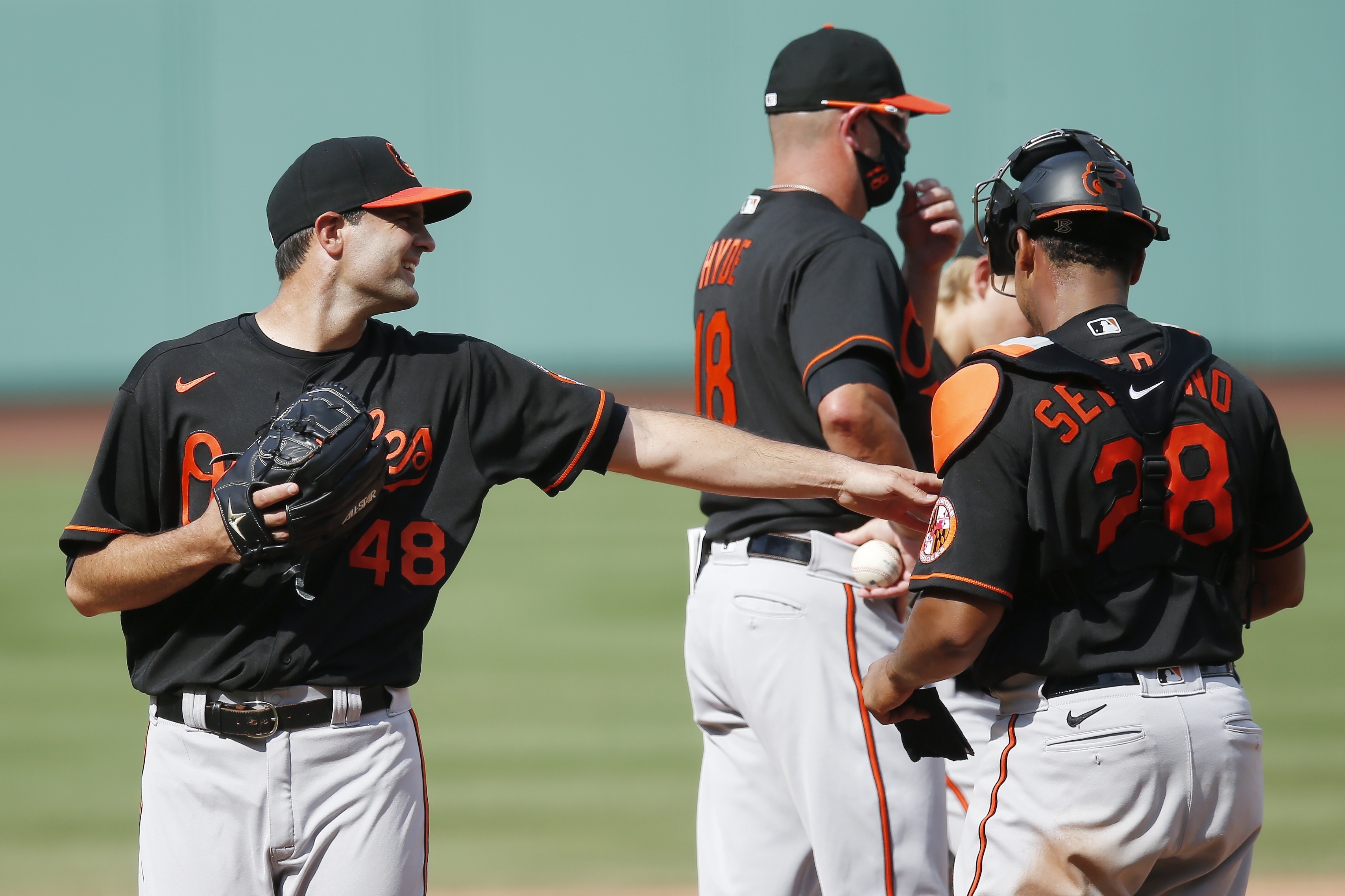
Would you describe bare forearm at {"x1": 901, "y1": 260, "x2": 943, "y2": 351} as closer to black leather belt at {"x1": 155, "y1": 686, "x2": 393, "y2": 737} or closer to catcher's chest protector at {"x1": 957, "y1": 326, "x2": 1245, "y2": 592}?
catcher's chest protector at {"x1": 957, "y1": 326, "x2": 1245, "y2": 592}

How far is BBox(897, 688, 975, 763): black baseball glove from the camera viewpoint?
8.88 ft

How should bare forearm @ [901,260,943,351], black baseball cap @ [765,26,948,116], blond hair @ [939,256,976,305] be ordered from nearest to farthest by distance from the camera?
black baseball cap @ [765,26,948,116], bare forearm @ [901,260,943,351], blond hair @ [939,256,976,305]

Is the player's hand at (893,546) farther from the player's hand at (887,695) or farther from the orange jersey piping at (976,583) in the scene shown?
the orange jersey piping at (976,583)

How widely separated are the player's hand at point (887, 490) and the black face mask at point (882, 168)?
1122 mm

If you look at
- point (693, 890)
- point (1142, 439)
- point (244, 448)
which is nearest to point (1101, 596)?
point (1142, 439)

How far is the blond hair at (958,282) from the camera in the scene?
4.44 metres

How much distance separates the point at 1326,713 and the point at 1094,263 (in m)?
5.09

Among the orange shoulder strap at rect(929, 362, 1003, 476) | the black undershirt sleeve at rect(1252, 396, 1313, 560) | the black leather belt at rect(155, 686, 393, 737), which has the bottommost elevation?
the black leather belt at rect(155, 686, 393, 737)

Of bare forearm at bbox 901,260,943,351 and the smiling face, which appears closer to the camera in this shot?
the smiling face

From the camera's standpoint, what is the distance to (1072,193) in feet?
8.24

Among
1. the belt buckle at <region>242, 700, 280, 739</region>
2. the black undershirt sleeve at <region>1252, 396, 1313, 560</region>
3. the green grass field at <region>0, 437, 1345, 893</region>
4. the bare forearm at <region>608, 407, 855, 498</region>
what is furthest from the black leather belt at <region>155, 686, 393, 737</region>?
the green grass field at <region>0, 437, 1345, 893</region>

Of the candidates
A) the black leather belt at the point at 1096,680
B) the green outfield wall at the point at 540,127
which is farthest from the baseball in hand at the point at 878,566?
the green outfield wall at the point at 540,127

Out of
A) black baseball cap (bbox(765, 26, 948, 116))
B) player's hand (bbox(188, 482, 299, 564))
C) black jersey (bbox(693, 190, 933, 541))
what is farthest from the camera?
black baseball cap (bbox(765, 26, 948, 116))

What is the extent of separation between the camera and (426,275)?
24578mm
